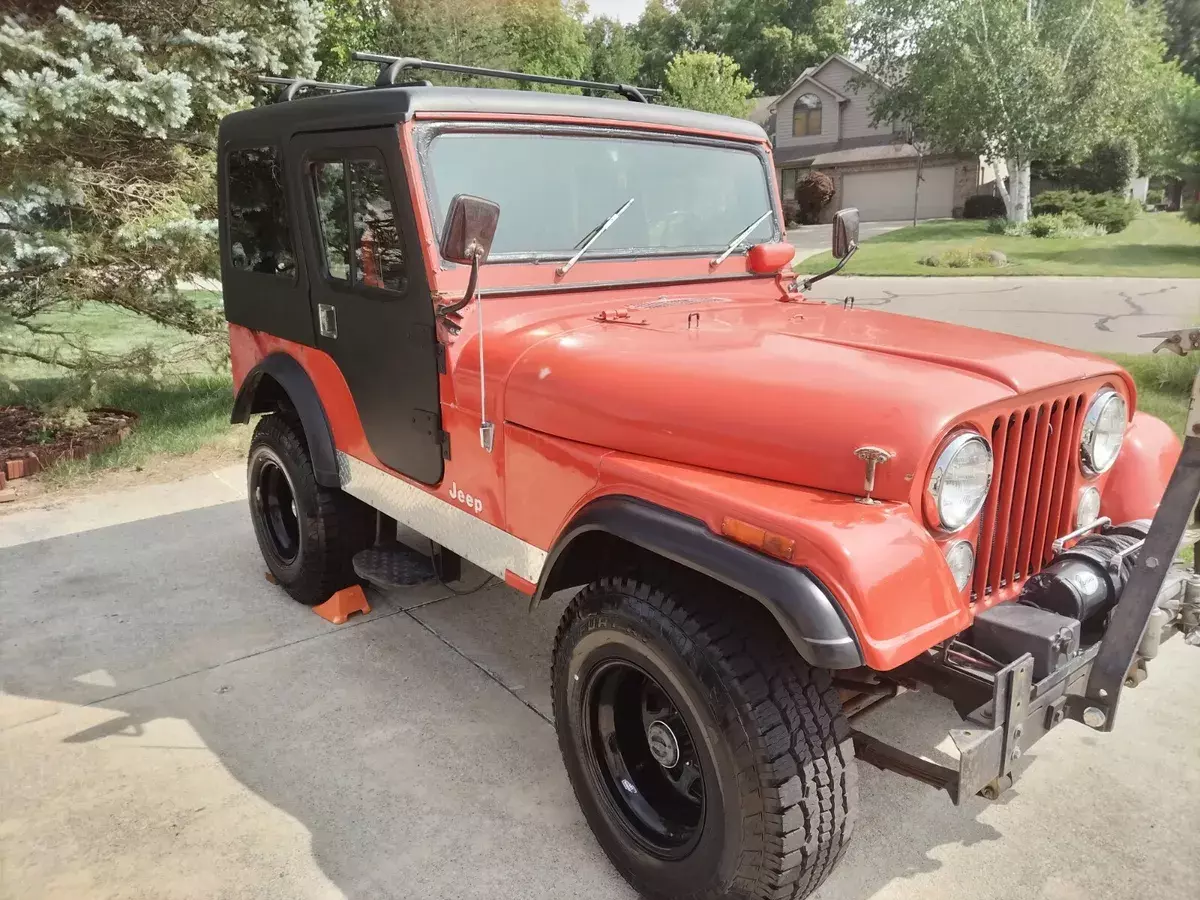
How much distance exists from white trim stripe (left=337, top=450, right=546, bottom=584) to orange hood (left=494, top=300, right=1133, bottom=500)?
0.43 metres

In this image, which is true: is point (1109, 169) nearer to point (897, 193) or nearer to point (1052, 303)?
point (897, 193)

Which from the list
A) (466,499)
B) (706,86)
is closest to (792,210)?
(706,86)

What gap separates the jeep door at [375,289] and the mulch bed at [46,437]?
4016mm

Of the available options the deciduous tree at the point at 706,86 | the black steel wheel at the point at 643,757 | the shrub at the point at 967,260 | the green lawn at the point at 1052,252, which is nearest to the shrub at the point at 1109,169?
the green lawn at the point at 1052,252

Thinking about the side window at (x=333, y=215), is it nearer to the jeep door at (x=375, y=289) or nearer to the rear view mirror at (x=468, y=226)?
the jeep door at (x=375, y=289)

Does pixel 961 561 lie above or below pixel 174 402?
above

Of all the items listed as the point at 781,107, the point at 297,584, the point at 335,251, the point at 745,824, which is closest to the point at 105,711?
the point at 297,584

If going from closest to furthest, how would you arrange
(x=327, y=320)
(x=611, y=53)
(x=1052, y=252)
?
(x=327, y=320)
(x=1052, y=252)
(x=611, y=53)

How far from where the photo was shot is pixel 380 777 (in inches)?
116

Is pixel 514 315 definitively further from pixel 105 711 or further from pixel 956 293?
pixel 956 293

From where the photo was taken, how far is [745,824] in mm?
2053

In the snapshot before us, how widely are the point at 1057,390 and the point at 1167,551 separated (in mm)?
482

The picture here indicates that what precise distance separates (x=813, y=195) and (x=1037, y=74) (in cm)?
1236

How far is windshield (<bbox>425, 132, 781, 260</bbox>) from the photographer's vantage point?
303 centimetres
